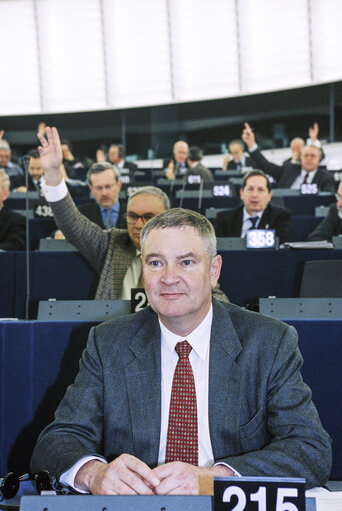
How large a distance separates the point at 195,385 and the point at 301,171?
897 centimetres

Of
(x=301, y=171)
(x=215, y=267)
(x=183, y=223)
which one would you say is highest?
(x=301, y=171)

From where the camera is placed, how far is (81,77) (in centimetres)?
1773

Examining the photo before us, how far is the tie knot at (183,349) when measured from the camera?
2.07 metres

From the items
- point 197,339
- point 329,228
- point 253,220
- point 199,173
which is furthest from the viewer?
point 199,173

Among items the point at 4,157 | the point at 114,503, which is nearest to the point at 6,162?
the point at 4,157

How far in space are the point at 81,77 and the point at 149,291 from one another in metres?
16.4

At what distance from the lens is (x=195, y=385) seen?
204cm

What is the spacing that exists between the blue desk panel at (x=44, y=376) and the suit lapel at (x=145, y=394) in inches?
27.0

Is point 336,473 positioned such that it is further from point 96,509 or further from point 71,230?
point 71,230

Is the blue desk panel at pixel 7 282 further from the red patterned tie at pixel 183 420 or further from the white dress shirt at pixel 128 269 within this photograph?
the red patterned tie at pixel 183 420

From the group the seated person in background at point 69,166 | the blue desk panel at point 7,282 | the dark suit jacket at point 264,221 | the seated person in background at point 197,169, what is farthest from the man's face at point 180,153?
the blue desk panel at point 7,282

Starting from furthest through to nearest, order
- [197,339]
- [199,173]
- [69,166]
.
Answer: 1. [69,166]
2. [199,173]
3. [197,339]

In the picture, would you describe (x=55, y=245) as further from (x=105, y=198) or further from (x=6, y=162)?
(x=6, y=162)

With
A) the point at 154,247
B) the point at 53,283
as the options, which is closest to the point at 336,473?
the point at 154,247
